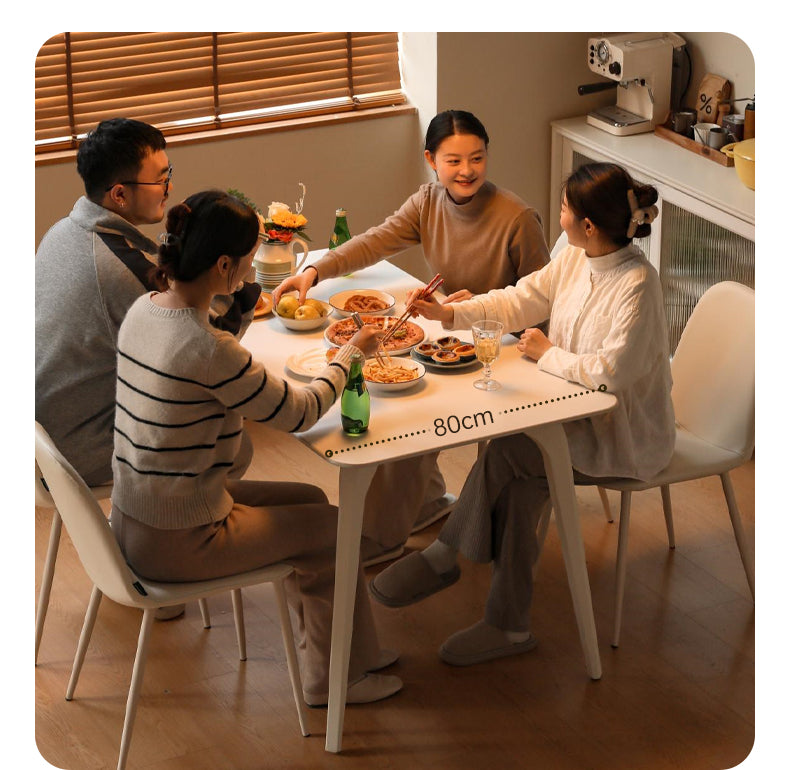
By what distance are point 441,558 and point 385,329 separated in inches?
25.4

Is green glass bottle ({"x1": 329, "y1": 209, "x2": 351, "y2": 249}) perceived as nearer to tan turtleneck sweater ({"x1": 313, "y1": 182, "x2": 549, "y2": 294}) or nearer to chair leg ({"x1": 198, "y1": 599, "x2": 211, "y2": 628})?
tan turtleneck sweater ({"x1": 313, "y1": 182, "x2": 549, "y2": 294})

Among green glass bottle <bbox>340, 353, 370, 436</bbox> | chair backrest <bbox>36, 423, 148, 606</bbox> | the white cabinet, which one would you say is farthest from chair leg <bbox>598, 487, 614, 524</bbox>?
chair backrest <bbox>36, 423, 148, 606</bbox>

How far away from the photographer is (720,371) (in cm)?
298

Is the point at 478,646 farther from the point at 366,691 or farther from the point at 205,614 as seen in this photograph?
the point at 205,614

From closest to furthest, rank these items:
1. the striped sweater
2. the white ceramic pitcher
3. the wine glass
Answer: the striped sweater → the wine glass → the white ceramic pitcher

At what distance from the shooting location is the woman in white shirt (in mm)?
2646

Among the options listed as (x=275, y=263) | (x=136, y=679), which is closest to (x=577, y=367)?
(x=275, y=263)

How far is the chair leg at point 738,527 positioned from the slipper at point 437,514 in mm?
797

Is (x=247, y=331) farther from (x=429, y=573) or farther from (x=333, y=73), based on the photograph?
(x=333, y=73)

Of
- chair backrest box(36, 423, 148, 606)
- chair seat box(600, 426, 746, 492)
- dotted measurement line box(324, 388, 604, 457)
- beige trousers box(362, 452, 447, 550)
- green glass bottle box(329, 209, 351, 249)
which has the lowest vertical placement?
beige trousers box(362, 452, 447, 550)

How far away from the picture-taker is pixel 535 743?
8.70ft

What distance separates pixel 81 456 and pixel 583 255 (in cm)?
126

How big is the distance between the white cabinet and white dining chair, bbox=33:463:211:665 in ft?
6.55

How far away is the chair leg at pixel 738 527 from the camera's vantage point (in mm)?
2990
